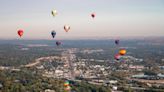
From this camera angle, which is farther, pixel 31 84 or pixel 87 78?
pixel 87 78

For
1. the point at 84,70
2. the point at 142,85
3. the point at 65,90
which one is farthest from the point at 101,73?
the point at 65,90

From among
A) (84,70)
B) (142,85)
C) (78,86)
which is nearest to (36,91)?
(78,86)

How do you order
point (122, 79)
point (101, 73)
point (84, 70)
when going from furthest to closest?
point (84, 70) < point (101, 73) < point (122, 79)

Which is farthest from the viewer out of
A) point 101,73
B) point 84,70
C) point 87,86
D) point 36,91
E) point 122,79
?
Answer: point 84,70

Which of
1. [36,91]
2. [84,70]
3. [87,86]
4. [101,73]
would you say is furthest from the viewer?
[84,70]

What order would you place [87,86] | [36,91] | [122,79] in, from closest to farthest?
1. [36,91]
2. [87,86]
3. [122,79]

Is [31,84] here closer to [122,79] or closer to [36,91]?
[36,91]

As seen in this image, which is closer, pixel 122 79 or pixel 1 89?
pixel 1 89

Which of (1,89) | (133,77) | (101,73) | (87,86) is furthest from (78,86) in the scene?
(101,73)

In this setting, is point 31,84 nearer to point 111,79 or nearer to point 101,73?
point 111,79
